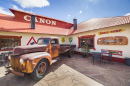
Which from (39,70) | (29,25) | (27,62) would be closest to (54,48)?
(39,70)

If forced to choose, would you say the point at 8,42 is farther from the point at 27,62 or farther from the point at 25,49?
the point at 27,62

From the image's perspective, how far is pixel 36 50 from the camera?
337 centimetres

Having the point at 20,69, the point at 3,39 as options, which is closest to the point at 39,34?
the point at 3,39

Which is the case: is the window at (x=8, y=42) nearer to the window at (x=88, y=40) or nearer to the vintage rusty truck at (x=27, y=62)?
the vintage rusty truck at (x=27, y=62)

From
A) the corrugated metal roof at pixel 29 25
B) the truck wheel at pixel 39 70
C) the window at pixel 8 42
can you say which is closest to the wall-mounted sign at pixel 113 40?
the corrugated metal roof at pixel 29 25

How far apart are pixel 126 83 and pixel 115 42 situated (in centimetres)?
374

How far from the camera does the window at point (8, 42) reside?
5847mm

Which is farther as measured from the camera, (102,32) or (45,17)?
(45,17)

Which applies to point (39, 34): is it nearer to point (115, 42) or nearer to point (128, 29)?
point (115, 42)

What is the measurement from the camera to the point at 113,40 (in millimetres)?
5469

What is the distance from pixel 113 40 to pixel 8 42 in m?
10.6

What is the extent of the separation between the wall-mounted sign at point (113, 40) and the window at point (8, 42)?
9.16 meters

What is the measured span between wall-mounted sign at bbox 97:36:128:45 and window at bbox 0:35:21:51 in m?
9.16

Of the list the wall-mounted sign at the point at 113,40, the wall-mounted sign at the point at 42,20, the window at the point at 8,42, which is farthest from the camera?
the wall-mounted sign at the point at 42,20
